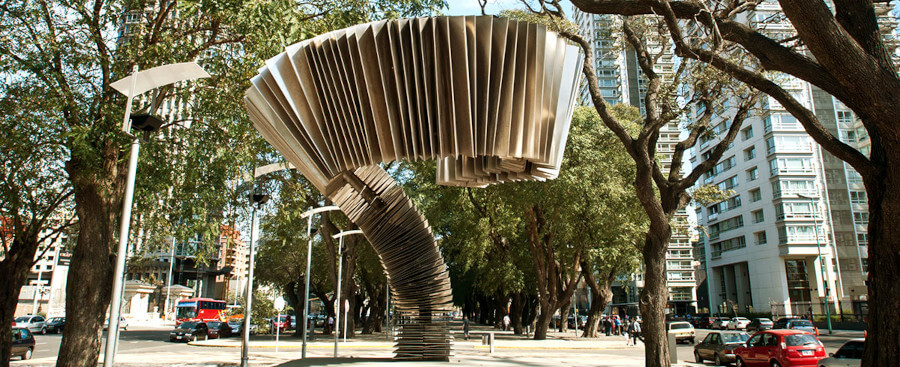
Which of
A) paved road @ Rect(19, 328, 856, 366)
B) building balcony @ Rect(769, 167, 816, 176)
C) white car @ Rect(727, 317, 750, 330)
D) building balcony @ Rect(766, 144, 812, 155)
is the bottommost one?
paved road @ Rect(19, 328, 856, 366)

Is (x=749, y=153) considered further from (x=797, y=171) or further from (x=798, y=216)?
(x=798, y=216)

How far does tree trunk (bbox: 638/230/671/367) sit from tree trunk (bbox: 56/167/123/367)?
1147 cm

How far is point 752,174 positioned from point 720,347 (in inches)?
1865

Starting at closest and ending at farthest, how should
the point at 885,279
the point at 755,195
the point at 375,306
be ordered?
the point at 885,279 < the point at 375,306 < the point at 755,195

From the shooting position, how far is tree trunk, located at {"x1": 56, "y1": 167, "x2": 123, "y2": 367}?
11.8 metres

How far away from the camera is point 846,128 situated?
192 ft

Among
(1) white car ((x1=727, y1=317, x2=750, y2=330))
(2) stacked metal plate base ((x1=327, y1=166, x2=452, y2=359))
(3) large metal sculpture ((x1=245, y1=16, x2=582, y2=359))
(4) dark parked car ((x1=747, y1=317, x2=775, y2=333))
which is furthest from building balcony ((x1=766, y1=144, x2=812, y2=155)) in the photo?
(3) large metal sculpture ((x1=245, y1=16, x2=582, y2=359))

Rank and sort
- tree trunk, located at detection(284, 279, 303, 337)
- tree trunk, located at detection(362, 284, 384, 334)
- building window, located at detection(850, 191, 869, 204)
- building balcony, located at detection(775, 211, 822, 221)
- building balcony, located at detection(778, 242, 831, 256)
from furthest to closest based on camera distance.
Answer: building window, located at detection(850, 191, 869, 204) → building balcony, located at detection(775, 211, 822, 221) → building balcony, located at detection(778, 242, 831, 256) → tree trunk, located at detection(362, 284, 384, 334) → tree trunk, located at detection(284, 279, 303, 337)

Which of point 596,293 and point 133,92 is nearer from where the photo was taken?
point 133,92

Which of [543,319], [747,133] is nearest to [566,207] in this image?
[543,319]

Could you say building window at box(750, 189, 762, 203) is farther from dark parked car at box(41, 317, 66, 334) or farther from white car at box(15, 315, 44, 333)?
white car at box(15, 315, 44, 333)

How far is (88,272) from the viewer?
39.4 ft

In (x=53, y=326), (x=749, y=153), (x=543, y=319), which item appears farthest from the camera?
(x=749, y=153)

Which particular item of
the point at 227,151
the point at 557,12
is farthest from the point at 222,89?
the point at 557,12
